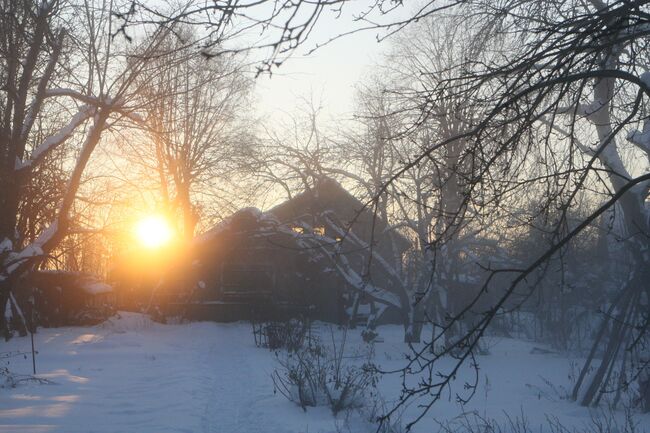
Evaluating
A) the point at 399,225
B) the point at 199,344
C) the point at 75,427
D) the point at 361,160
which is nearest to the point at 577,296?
the point at 399,225

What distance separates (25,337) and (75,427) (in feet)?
Result: 39.8

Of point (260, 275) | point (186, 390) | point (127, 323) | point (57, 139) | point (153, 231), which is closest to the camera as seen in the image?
point (186, 390)

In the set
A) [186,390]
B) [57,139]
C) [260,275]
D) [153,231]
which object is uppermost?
[57,139]

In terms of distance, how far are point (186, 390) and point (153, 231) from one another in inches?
928

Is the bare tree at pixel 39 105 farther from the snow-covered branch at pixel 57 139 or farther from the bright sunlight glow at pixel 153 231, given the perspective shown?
the bright sunlight glow at pixel 153 231

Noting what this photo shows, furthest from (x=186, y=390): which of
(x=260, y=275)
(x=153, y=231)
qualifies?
(x=153, y=231)

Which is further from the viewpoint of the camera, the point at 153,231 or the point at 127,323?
the point at 153,231

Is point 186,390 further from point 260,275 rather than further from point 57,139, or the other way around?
point 260,275

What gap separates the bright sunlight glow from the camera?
27938 mm

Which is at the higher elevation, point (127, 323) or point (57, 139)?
point (57, 139)

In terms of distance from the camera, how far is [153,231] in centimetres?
3391

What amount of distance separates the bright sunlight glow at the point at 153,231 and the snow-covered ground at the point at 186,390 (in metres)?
A: 6.67

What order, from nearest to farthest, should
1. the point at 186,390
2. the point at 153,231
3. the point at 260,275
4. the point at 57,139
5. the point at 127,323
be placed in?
the point at 186,390 → the point at 57,139 → the point at 127,323 → the point at 260,275 → the point at 153,231

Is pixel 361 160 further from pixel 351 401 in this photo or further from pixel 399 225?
pixel 351 401
